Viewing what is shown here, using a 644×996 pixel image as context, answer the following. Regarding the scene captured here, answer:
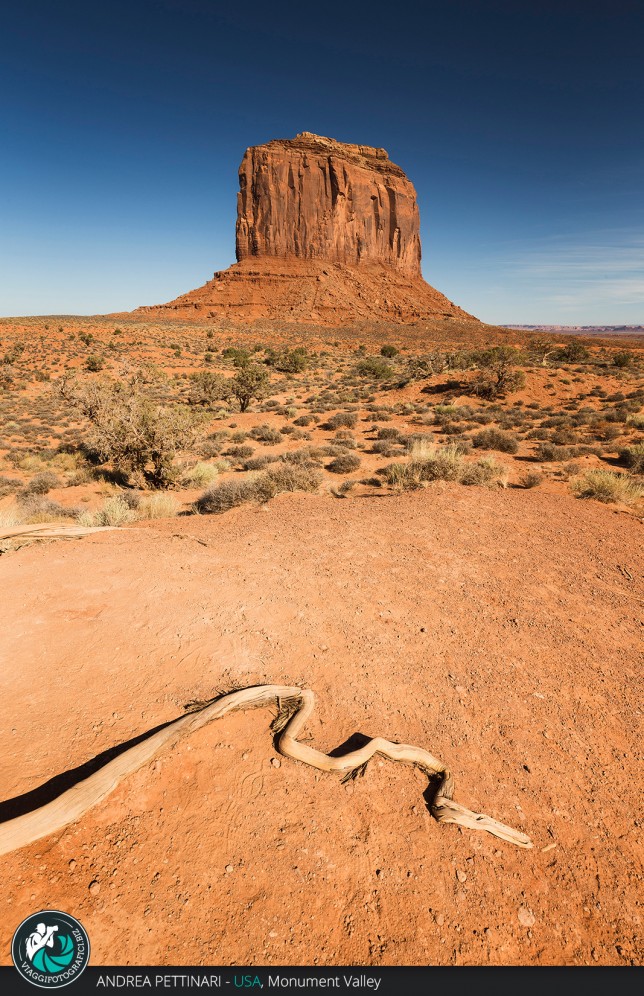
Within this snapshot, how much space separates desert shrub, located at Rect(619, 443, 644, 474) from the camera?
9.89 metres

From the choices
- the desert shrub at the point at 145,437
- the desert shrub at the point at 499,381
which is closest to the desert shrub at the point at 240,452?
the desert shrub at the point at 145,437

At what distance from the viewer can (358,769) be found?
2695 millimetres

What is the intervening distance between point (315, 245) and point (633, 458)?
8363cm

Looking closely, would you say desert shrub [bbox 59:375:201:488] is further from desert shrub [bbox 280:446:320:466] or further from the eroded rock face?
the eroded rock face

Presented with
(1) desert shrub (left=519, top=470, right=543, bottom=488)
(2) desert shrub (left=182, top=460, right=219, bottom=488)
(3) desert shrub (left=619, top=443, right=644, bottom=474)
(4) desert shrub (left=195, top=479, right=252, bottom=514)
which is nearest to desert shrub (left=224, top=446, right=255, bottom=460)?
(2) desert shrub (left=182, top=460, right=219, bottom=488)

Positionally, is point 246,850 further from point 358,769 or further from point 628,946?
point 628,946

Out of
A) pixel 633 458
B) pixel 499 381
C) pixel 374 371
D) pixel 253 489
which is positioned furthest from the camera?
pixel 374 371

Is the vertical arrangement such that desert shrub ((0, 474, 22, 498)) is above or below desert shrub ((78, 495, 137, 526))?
below

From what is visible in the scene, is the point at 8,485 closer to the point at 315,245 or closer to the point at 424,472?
the point at 424,472

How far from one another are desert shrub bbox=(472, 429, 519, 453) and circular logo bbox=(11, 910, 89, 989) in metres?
12.6

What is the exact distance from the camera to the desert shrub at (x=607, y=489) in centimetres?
802

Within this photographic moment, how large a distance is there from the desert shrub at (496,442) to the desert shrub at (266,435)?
6578 mm

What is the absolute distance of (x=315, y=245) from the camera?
3103 inches

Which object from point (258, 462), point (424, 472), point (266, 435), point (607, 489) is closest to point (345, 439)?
point (266, 435)
